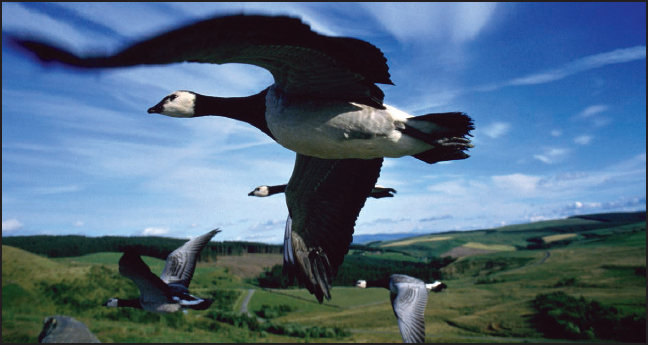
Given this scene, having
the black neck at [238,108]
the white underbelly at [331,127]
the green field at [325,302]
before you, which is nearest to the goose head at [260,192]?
the black neck at [238,108]

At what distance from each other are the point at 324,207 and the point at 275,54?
371 cm

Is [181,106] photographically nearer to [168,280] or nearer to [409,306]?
[168,280]

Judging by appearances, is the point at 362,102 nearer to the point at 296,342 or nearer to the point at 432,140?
the point at 432,140

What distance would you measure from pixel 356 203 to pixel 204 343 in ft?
109

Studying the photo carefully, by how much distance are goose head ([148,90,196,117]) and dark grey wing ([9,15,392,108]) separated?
1.41 m

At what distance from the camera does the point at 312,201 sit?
7.22 m

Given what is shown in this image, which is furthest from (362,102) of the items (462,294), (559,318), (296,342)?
(462,294)

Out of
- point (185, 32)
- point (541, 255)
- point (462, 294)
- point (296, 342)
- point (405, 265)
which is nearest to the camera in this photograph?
point (185, 32)

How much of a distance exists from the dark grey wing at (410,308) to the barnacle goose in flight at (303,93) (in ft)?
21.9

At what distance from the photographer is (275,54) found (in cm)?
391

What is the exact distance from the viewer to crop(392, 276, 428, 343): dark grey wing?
1213 centimetres

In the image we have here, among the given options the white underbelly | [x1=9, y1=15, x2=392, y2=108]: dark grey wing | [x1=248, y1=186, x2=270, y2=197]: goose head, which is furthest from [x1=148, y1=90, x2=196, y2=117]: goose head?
[x1=248, y1=186, x2=270, y2=197]: goose head

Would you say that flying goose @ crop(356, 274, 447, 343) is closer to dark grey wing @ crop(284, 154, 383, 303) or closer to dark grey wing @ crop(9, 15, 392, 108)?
dark grey wing @ crop(284, 154, 383, 303)

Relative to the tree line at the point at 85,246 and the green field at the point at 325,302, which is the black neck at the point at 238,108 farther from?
the tree line at the point at 85,246
